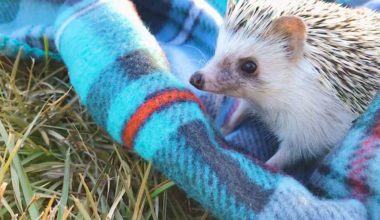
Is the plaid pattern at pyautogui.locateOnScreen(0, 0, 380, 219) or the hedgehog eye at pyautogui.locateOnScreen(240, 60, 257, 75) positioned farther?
the hedgehog eye at pyautogui.locateOnScreen(240, 60, 257, 75)

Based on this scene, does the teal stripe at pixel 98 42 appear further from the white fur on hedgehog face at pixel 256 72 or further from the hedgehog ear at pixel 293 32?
the hedgehog ear at pixel 293 32

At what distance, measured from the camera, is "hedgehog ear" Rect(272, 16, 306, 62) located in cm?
157

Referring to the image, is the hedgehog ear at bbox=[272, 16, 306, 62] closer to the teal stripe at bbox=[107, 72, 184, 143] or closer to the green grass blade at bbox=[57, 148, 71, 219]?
the teal stripe at bbox=[107, 72, 184, 143]

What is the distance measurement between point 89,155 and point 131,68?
1.03 ft

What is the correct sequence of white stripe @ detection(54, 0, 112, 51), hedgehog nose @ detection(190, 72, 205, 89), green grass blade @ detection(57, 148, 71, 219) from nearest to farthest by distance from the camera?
green grass blade @ detection(57, 148, 71, 219) < hedgehog nose @ detection(190, 72, 205, 89) < white stripe @ detection(54, 0, 112, 51)

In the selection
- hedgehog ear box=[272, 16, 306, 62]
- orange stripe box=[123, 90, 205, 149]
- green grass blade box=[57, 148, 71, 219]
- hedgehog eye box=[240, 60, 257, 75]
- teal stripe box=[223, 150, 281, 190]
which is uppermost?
hedgehog ear box=[272, 16, 306, 62]

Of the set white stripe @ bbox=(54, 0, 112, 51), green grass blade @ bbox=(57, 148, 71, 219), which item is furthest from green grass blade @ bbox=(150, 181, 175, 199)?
white stripe @ bbox=(54, 0, 112, 51)

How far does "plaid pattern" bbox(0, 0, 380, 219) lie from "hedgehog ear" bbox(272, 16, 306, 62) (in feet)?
0.87

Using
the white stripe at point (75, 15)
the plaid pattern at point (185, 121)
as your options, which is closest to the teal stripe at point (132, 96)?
the plaid pattern at point (185, 121)

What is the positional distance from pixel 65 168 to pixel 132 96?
0.31m

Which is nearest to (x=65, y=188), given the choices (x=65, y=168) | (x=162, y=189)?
(x=65, y=168)

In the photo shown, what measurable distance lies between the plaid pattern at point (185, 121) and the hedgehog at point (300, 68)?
0.12 m

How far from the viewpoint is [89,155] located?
1.81 meters

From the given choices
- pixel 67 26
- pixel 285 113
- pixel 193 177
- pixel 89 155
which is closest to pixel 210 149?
pixel 193 177
